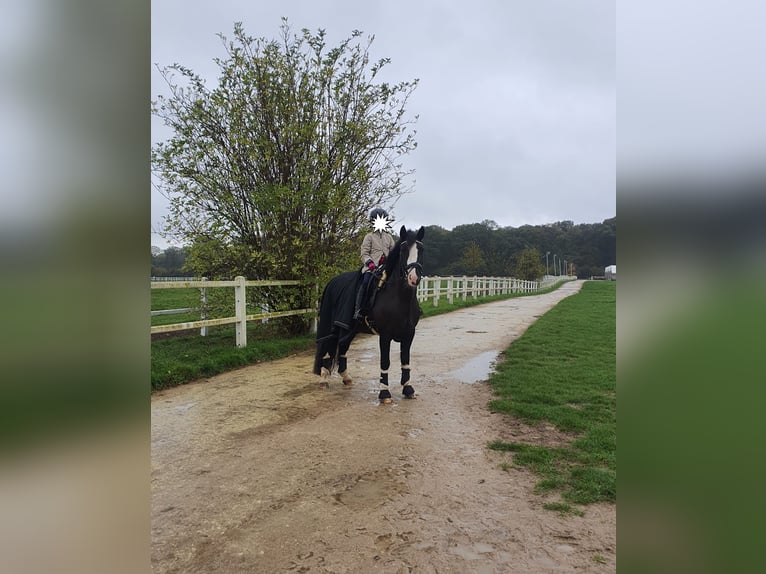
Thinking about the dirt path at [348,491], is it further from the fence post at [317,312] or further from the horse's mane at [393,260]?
the fence post at [317,312]

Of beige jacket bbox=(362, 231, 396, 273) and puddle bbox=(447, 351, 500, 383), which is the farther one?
puddle bbox=(447, 351, 500, 383)

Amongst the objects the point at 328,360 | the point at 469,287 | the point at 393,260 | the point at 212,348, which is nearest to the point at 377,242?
the point at 393,260

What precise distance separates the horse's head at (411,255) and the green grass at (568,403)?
1702mm

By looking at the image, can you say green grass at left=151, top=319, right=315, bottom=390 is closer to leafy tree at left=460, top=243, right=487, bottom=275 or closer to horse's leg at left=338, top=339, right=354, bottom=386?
horse's leg at left=338, top=339, right=354, bottom=386

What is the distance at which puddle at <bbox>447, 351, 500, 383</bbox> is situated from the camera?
238 inches

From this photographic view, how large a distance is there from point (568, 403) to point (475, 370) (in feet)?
6.19

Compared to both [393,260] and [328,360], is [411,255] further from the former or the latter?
[328,360]

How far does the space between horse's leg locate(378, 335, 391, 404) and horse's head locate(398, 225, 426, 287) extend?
87cm

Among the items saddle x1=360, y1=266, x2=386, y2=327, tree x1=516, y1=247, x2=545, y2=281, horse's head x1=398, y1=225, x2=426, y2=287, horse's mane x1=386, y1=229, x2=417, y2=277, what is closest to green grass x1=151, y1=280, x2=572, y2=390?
saddle x1=360, y1=266, x2=386, y2=327

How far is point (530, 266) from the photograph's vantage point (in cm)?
4581

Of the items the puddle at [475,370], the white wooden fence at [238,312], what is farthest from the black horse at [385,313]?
the white wooden fence at [238,312]
